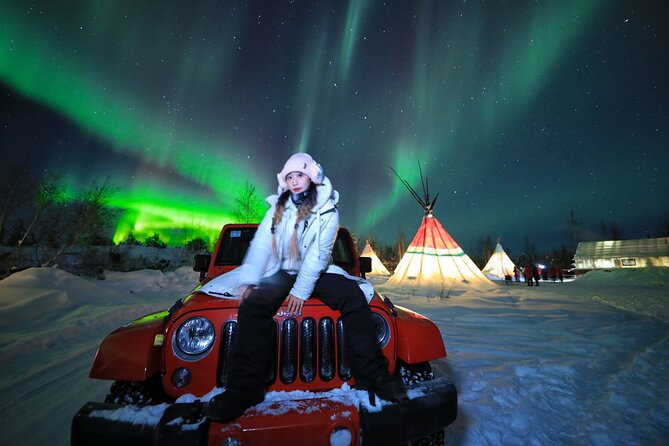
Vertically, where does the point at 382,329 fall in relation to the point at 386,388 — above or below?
above

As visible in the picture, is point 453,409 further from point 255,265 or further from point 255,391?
point 255,265

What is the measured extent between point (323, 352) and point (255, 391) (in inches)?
20.5

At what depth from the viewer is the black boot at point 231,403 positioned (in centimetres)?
138

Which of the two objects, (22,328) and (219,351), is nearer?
(219,351)

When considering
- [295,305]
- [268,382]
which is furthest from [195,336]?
[295,305]

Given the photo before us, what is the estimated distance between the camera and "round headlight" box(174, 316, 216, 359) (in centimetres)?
191

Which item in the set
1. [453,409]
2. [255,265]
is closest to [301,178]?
[255,265]

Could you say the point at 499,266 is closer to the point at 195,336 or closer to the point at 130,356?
the point at 195,336

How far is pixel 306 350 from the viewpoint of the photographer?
202cm

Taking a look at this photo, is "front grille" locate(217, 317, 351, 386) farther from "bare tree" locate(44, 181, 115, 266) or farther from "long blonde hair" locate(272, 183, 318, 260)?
"bare tree" locate(44, 181, 115, 266)

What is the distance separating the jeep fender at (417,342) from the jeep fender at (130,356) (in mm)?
1640

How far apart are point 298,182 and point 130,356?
1574 mm

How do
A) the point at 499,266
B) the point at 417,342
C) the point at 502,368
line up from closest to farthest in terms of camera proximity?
the point at 417,342
the point at 502,368
the point at 499,266

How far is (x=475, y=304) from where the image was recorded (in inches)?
369
